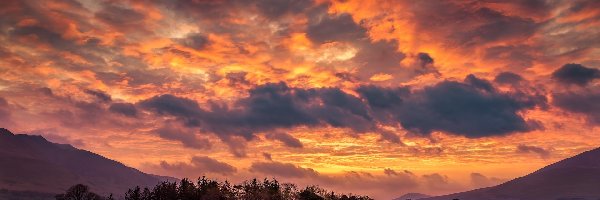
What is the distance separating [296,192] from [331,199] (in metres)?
16.6

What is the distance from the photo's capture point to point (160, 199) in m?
103

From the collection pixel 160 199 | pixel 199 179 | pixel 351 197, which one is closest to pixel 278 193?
pixel 199 179

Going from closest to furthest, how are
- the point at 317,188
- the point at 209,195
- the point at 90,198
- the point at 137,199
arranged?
the point at 209,195 → the point at 137,199 → the point at 317,188 → the point at 90,198

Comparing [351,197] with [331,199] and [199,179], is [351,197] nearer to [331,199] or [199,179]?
[331,199]

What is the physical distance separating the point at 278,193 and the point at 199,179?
1754 centimetres

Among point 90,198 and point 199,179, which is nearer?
point 199,179

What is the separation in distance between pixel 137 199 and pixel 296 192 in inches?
1419

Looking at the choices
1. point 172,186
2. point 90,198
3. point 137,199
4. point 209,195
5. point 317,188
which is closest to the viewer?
point 209,195

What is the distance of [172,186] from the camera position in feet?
350

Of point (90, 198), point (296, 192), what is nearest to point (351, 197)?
point (296, 192)

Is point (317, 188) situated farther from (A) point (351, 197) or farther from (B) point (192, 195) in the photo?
(B) point (192, 195)

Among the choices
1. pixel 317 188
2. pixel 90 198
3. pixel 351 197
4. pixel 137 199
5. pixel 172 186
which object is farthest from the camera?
pixel 351 197

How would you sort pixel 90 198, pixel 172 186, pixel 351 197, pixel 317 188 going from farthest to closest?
pixel 351 197 < pixel 90 198 < pixel 317 188 < pixel 172 186

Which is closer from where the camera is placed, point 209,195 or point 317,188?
point 209,195
